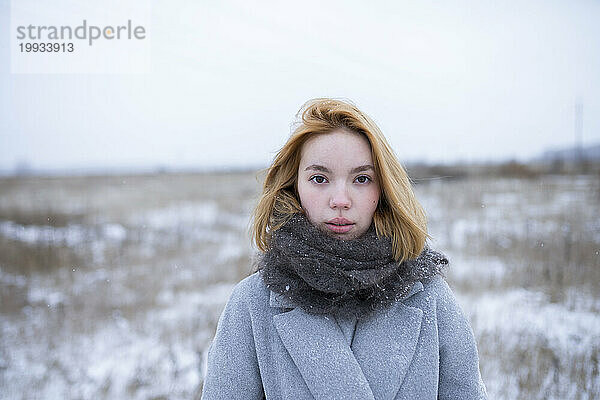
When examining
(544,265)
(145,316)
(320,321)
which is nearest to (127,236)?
(145,316)

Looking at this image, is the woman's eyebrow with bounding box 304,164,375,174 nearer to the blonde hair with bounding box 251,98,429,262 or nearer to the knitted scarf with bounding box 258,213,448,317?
the blonde hair with bounding box 251,98,429,262

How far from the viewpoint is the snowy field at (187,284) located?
3.98m

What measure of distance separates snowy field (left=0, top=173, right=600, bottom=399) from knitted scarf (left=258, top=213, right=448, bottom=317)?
18.3 inches

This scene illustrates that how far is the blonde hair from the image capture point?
4.57 ft

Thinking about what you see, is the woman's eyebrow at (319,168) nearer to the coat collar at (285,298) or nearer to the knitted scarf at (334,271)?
the knitted scarf at (334,271)

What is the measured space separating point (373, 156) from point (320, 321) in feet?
1.81

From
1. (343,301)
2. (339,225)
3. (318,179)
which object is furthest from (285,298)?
Result: (318,179)

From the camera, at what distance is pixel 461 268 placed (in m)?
6.78

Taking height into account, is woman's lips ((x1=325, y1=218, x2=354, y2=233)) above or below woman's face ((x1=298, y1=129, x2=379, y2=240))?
below

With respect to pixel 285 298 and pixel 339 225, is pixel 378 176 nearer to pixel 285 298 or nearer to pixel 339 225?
pixel 339 225

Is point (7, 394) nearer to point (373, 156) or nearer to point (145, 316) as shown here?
point (145, 316)

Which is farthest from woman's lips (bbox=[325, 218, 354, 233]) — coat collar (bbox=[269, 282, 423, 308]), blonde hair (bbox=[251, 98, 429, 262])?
coat collar (bbox=[269, 282, 423, 308])

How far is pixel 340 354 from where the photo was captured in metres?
1.30

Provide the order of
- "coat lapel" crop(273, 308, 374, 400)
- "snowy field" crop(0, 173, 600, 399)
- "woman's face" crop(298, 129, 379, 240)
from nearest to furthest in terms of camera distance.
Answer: "coat lapel" crop(273, 308, 374, 400) < "woman's face" crop(298, 129, 379, 240) < "snowy field" crop(0, 173, 600, 399)
